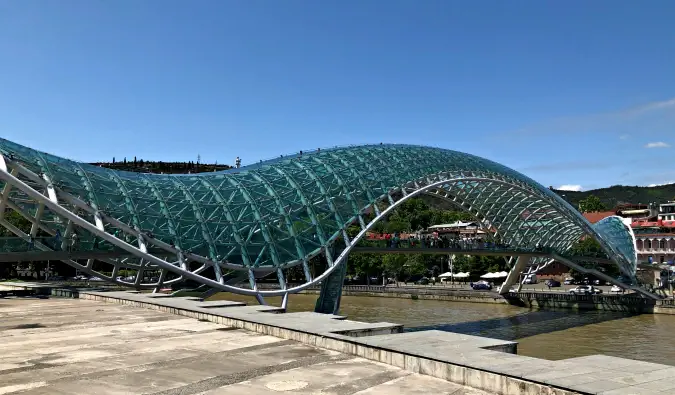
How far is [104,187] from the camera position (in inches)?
1442

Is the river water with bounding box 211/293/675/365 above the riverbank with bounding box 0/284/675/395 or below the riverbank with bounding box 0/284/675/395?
below

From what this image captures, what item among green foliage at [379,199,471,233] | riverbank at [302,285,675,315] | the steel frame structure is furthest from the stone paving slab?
green foliage at [379,199,471,233]

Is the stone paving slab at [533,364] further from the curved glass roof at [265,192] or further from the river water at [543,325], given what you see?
the river water at [543,325]

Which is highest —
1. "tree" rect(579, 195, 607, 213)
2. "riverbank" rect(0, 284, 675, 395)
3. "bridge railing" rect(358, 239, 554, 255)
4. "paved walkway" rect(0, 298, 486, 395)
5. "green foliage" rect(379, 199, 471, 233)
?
"tree" rect(579, 195, 607, 213)

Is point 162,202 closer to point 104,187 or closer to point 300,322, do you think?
point 104,187

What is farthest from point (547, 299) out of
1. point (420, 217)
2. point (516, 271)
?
point (420, 217)

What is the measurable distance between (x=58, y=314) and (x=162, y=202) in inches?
643

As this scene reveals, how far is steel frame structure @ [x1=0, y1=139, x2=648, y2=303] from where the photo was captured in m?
33.5

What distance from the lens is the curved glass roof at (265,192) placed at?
35844 millimetres

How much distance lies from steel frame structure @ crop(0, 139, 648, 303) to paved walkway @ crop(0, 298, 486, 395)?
14.6 m

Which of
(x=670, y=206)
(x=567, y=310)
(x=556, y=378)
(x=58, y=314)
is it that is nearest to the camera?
(x=556, y=378)

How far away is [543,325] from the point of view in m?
56.5

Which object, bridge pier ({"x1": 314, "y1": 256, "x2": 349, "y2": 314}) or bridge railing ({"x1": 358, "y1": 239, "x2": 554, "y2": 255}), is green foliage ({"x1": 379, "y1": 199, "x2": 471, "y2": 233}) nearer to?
bridge railing ({"x1": 358, "y1": 239, "x2": 554, "y2": 255})

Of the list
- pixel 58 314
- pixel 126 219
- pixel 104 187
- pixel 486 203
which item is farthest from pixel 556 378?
pixel 486 203
